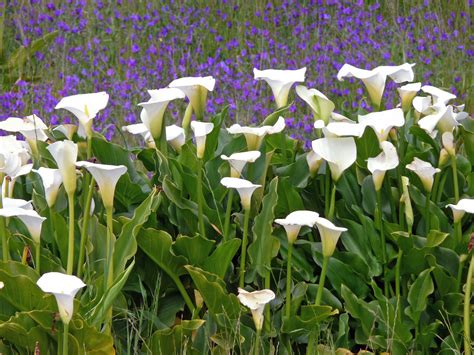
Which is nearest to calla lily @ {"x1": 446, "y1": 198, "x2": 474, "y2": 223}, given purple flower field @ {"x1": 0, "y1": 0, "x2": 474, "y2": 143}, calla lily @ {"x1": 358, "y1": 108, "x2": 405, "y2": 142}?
calla lily @ {"x1": 358, "y1": 108, "x2": 405, "y2": 142}

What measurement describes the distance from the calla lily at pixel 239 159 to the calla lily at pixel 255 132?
0.20 feet

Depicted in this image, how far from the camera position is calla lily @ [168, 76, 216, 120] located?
2.76 m

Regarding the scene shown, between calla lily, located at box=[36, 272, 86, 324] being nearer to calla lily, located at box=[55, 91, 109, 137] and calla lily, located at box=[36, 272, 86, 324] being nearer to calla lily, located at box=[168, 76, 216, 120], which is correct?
calla lily, located at box=[55, 91, 109, 137]

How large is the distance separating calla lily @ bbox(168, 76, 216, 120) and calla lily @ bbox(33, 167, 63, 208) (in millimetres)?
497

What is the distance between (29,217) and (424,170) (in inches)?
44.0

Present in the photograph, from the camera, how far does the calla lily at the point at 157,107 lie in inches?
104

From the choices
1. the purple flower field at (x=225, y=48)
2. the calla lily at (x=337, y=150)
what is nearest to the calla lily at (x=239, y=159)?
the calla lily at (x=337, y=150)

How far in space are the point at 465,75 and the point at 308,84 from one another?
102 centimetres

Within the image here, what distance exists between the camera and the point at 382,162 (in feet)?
8.52

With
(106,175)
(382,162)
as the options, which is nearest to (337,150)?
(382,162)

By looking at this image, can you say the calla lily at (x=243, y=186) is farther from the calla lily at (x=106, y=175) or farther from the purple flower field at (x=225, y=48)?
the purple flower field at (x=225, y=48)

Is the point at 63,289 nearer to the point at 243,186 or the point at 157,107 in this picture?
the point at 243,186

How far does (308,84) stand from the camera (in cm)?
541

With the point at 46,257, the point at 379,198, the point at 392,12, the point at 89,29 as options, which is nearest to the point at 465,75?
the point at 392,12
